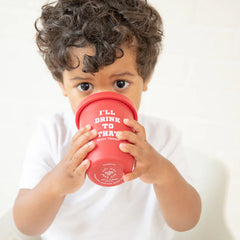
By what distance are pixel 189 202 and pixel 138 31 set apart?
46 cm

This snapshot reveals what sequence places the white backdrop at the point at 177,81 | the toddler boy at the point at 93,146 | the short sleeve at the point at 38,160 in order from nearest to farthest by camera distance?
the toddler boy at the point at 93,146 → the short sleeve at the point at 38,160 → the white backdrop at the point at 177,81

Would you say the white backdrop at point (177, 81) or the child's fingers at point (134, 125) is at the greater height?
the white backdrop at point (177, 81)

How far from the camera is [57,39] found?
3.18ft

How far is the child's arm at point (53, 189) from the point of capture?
72 centimetres

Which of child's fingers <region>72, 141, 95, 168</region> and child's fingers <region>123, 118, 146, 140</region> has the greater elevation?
Answer: child's fingers <region>123, 118, 146, 140</region>

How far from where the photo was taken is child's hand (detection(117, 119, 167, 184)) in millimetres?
709

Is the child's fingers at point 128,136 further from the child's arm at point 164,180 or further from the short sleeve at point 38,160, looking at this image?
the short sleeve at point 38,160

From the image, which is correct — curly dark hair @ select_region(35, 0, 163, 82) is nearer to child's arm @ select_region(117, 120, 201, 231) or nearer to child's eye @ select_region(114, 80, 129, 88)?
child's eye @ select_region(114, 80, 129, 88)

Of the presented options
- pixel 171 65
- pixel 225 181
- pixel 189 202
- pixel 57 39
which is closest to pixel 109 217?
pixel 189 202

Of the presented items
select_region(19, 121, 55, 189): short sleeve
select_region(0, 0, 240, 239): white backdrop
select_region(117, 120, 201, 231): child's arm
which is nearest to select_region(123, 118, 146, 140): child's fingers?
select_region(117, 120, 201, 231): child's arm

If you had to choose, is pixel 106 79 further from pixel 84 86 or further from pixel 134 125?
pixel 134 125

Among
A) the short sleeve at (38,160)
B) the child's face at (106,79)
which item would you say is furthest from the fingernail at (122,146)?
the short sleeve at (38,160)

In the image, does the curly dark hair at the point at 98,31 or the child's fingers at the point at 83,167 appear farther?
the curly dark hair at the point at 98,31

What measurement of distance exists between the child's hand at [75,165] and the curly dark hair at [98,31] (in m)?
0.20
